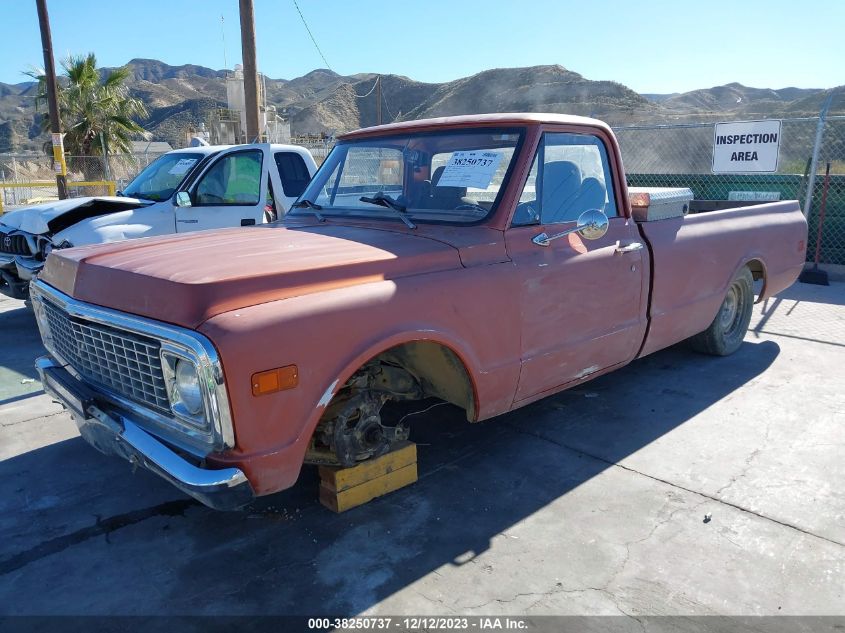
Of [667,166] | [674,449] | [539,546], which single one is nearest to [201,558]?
[539,546]

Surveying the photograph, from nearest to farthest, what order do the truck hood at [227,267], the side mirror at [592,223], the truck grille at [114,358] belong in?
the truck hood at [227,267]
the truck grille at [114,358]
the side mirror at [592,223]

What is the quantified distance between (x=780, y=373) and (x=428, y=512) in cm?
355

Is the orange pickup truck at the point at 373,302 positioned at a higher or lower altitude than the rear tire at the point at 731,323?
higher

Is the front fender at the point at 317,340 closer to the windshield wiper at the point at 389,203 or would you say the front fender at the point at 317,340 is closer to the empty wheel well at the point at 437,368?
the empty wheel well at the point at 437,368

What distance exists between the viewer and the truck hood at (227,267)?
2.62 m

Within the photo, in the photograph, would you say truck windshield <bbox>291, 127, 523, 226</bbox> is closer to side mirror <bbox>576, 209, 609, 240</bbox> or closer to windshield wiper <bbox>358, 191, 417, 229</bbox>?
windshield wiper <bbox>358, 191, 417, 229</bbox>

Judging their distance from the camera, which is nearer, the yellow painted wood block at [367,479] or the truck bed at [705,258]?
the yellow painted wood block at [367,479]

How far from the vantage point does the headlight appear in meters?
2.54

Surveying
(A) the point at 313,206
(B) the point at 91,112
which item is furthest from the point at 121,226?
(B) the point at 91,112

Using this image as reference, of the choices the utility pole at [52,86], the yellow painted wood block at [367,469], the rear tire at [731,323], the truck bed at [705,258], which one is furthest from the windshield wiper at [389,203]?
the utility pole at [52,86]

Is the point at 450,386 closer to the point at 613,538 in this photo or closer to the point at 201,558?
the point at 613,538

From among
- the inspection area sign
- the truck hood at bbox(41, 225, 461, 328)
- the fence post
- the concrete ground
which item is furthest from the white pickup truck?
the fence post

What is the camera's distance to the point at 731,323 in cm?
584

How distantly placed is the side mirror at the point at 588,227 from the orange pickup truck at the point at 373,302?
0.05 ft
